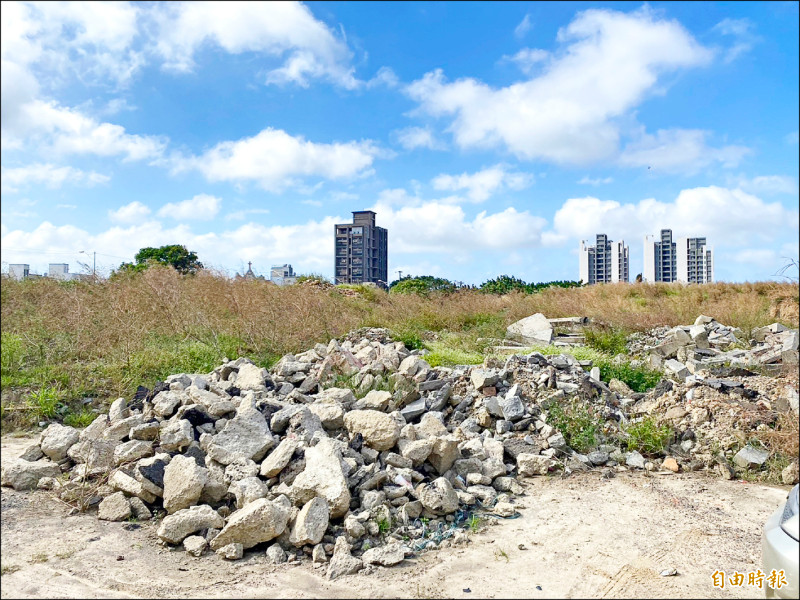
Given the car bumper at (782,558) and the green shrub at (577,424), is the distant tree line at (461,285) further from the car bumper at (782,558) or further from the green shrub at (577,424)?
the car bumper at (782,558)

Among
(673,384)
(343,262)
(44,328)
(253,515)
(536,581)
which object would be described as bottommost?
(536,581)

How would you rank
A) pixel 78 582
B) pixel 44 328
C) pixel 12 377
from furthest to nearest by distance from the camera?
pixel 44 328 < pixel 12 377 < pixel 78 582

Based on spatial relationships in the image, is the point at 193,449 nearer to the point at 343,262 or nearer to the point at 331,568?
the point at 331,568

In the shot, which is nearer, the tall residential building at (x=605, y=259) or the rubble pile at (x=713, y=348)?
the rubble pile at (x=713, y=348)

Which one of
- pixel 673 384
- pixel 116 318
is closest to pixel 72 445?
pixel 116 318

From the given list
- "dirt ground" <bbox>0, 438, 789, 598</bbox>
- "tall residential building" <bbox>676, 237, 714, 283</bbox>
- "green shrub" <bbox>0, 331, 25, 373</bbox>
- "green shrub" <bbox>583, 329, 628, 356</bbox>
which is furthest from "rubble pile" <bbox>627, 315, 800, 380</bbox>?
"tall residential building" <bbox>676, 237, 714, 283</bbox>

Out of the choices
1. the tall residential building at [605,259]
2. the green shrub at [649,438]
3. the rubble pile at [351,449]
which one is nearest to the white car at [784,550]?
the rubble pile at [351,449]

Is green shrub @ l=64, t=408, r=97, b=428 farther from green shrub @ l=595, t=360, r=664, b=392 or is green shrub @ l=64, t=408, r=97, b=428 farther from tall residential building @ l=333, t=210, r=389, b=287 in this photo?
tall residential building @ l=333, t=210, r=389, b=287
